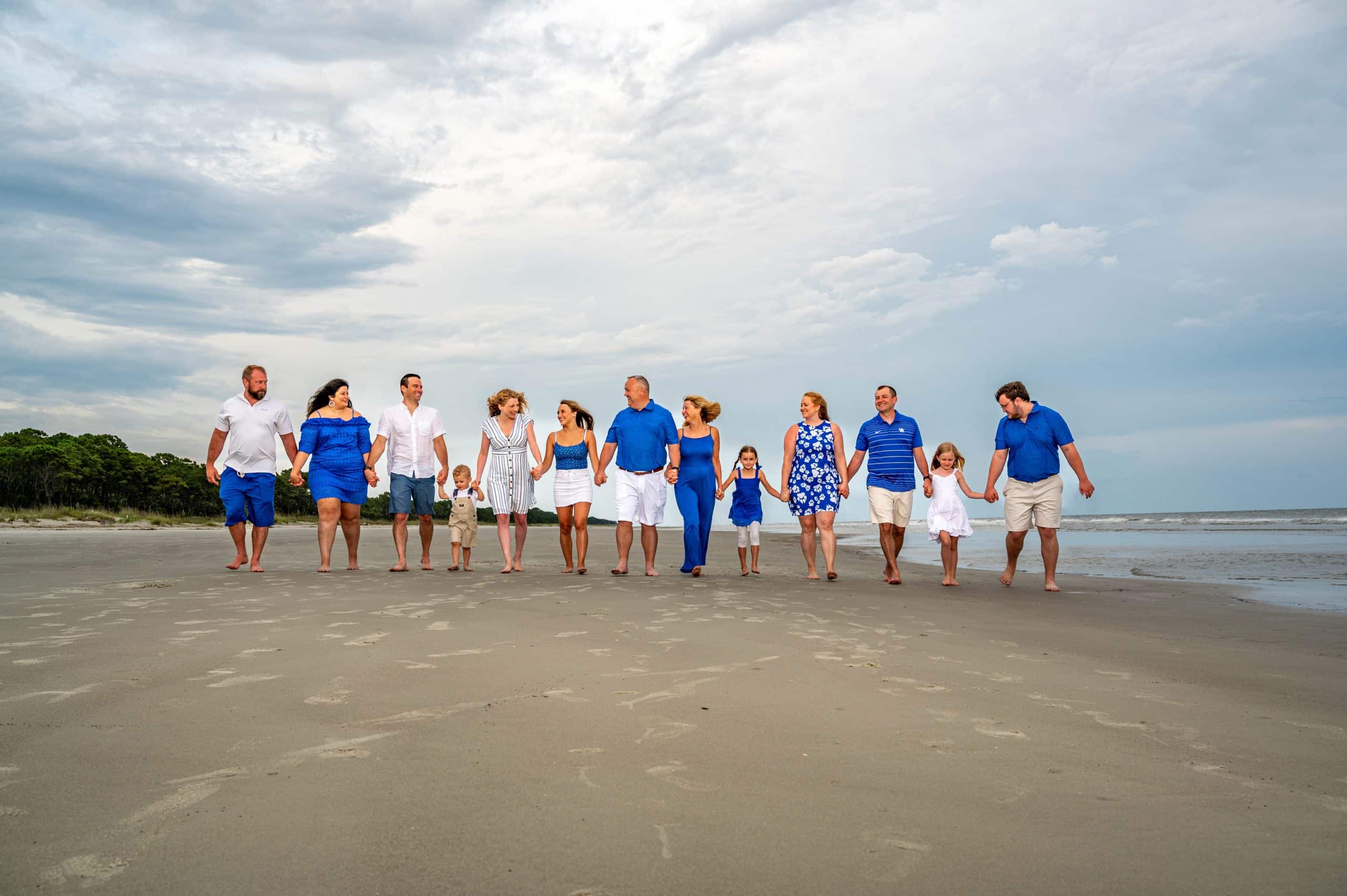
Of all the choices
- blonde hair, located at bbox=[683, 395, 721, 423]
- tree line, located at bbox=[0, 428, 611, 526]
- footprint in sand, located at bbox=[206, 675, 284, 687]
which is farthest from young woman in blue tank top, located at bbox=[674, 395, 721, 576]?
tree line, located at bbox=[0, 428, 611, 526]

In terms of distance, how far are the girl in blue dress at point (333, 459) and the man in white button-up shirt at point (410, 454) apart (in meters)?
0.24

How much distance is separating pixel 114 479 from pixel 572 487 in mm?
42283

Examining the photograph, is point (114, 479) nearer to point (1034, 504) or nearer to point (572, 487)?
point (572, 487)

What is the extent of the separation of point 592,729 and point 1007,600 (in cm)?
616

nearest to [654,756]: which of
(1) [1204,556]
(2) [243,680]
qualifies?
(2) [243,680]

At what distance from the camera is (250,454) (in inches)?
396

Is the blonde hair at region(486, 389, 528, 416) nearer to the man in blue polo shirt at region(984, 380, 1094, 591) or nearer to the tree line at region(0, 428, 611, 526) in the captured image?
the man in blue polo shirt at region(984, 380, 1094, 591)

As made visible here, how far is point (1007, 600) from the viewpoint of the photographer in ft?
27.5

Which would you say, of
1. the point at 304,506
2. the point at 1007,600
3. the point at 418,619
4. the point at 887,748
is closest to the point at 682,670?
the point at 887,748

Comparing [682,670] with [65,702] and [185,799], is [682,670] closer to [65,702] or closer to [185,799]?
[185,799]

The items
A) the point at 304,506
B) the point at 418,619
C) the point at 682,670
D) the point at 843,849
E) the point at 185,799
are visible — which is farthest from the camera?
the point at 304,506

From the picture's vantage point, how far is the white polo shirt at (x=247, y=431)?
10.0 m

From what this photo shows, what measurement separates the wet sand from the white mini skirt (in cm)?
409

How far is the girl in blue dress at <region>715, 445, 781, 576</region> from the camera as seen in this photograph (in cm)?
1155
